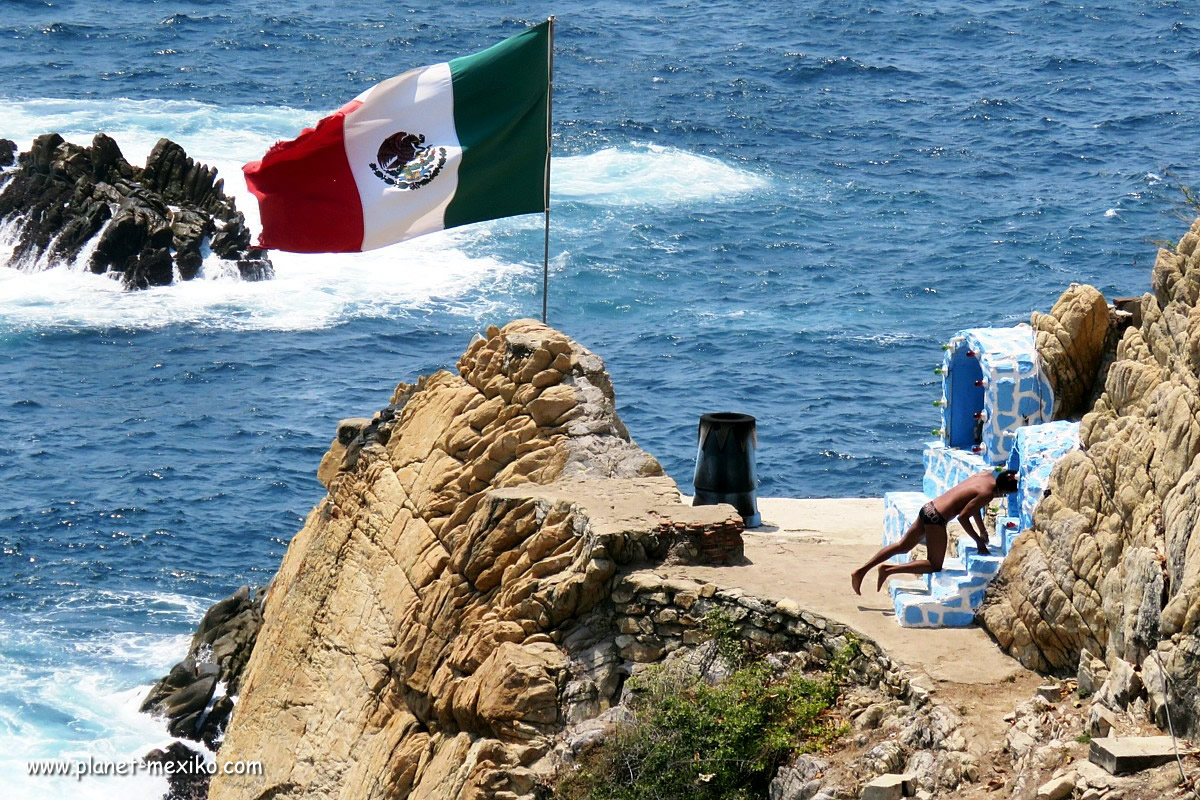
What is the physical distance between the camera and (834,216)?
54.8 m

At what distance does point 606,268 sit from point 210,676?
24.2m

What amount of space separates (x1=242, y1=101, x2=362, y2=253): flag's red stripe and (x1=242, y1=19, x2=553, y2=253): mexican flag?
1 cm

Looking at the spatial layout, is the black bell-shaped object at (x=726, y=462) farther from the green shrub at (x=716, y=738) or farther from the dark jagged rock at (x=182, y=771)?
the dark jagged rock at (x=182, y=771)

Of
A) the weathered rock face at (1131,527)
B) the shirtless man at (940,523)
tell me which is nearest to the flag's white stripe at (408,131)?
the shirtless man at (940,523)

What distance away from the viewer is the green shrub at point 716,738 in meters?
14.0

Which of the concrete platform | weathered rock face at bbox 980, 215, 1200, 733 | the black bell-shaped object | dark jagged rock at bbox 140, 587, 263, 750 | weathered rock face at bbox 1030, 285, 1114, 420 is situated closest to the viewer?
weathered rock face at bbox 980, 215, 1200, 733

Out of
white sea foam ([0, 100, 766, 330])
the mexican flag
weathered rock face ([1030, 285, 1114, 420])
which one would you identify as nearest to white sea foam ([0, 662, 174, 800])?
the mexican flag

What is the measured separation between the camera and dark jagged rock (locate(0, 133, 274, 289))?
51312 mm

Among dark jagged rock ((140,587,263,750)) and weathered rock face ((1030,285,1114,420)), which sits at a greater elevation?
weathered rock face ((1030,285,1114,420))

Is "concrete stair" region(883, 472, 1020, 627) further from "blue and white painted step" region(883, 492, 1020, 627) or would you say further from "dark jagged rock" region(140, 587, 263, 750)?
"dark jagged rock" region(140, 587, 263, 750)

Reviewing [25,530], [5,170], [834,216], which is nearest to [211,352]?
[25,530]

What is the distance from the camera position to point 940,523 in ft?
50.3

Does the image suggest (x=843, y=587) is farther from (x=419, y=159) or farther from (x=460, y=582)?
(x=419, y=159)

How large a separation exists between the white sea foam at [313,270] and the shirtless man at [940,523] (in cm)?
3135
